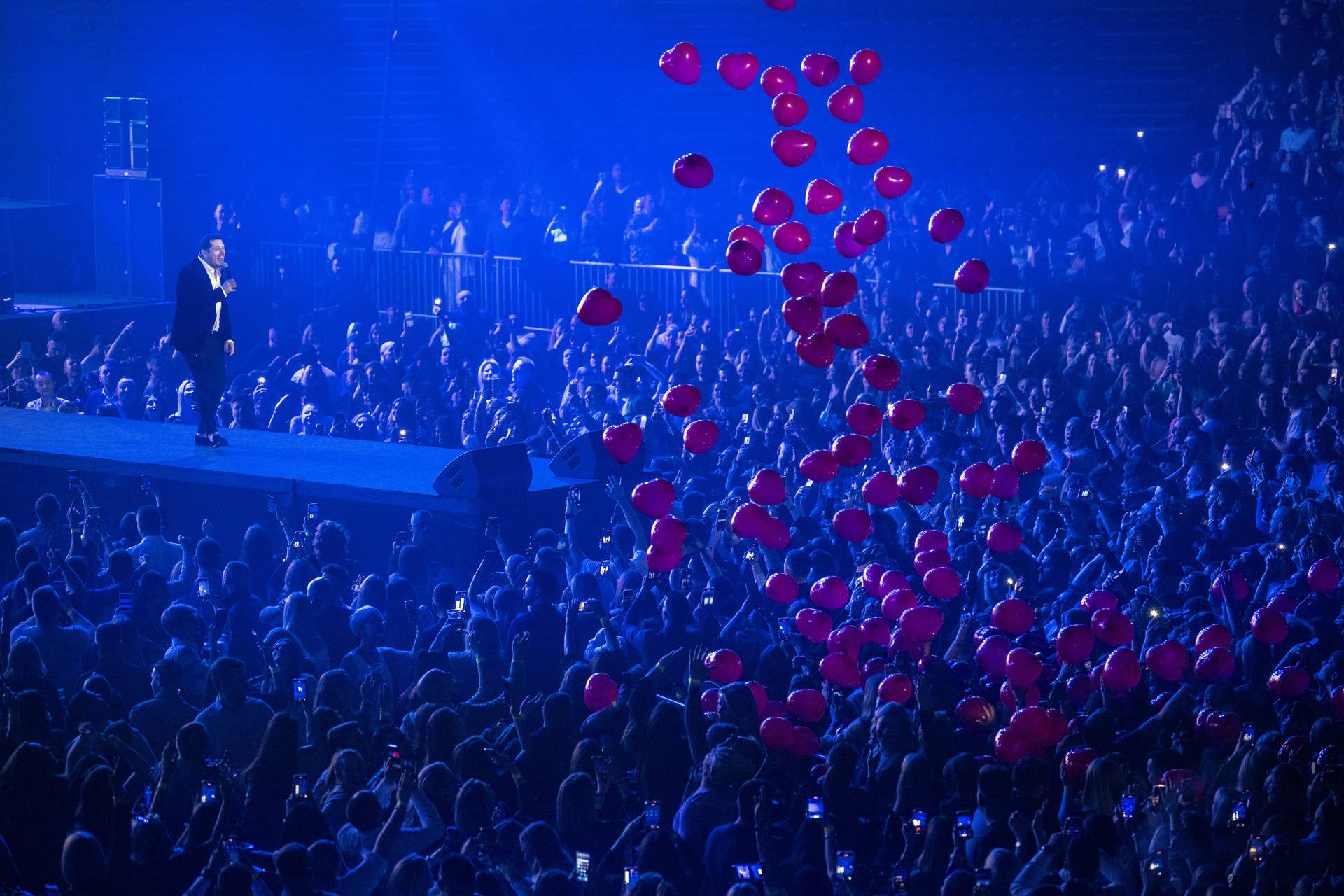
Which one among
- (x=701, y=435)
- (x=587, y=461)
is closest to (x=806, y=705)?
(x=701, y=435)

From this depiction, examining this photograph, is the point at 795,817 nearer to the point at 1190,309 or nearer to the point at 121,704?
the point at 121,704

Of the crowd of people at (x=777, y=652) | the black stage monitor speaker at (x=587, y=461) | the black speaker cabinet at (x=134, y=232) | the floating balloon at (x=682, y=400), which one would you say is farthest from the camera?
the black speaker cabinet at (x=134, y=232)

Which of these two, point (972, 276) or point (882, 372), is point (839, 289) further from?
point (972, 276)

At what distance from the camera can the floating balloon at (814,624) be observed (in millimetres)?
7922

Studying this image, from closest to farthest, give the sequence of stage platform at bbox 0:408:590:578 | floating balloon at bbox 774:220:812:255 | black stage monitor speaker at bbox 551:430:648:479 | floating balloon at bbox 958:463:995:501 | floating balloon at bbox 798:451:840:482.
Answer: floating balloon at bbox 774:220:812:255
floating balloon at bbox 798:451:840:482
floating balloon at bbox 958:463:995:501
stage platform at bbox 0:408:590:578
black stage monitor speaker at bbox 551:430:648:479

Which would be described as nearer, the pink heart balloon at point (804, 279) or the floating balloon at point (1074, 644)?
the floating balloon at point (1074, 644)

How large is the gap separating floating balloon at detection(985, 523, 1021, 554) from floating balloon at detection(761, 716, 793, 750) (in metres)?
2.18

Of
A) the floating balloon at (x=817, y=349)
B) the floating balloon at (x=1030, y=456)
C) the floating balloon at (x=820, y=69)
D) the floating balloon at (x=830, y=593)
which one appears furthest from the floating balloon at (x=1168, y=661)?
the floating balloon at (x=820, y=69)

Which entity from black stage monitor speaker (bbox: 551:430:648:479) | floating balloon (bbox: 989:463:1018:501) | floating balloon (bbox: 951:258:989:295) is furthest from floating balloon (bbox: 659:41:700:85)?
black stage monitor speaker (bbox: 551:430:648:479)

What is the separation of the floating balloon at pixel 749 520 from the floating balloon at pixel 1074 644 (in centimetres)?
166

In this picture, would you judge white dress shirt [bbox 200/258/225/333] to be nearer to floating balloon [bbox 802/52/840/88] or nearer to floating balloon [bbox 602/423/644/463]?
floating balloon [bbox 602/423/644/463]

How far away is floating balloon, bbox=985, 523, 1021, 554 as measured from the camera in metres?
8.31

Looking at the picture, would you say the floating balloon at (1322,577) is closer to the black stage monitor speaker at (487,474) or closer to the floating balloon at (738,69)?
the floating balloon at (738,69)

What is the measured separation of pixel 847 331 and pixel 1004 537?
1.66 m
